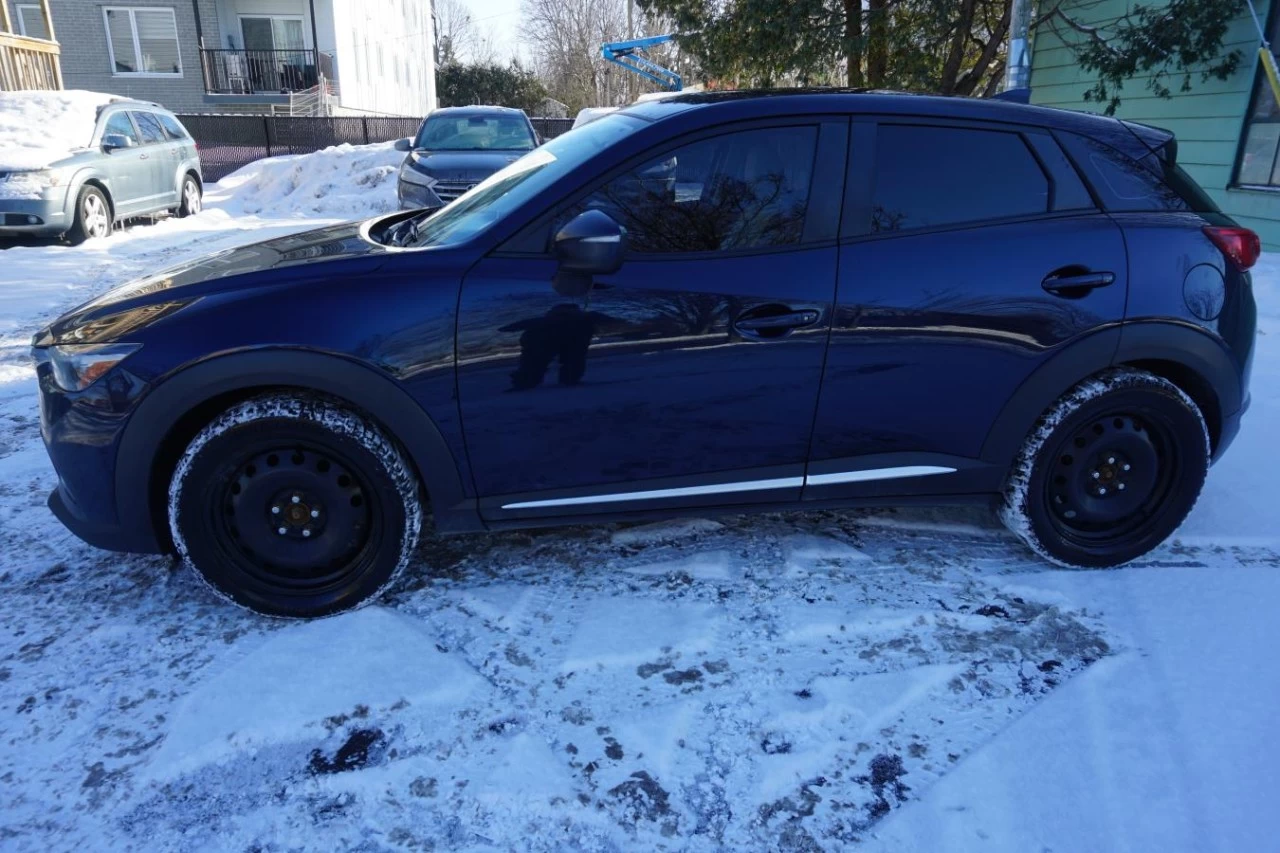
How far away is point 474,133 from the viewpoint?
38.0 ft

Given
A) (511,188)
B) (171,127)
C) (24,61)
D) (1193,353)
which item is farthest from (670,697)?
(24,61)

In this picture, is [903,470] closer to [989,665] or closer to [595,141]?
[989,665]

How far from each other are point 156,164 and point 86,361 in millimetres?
10723

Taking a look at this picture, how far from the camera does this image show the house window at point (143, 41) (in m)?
23.6

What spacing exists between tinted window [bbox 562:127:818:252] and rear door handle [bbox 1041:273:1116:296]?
0.90 m

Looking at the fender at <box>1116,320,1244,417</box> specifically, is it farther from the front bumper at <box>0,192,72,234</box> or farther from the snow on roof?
the snow on roof

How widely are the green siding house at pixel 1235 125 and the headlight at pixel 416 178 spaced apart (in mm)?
6835

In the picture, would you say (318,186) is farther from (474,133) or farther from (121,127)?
(474,133)

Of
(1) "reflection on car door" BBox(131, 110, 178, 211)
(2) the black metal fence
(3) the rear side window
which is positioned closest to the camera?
(3) the rear side window

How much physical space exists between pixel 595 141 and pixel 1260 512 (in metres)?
3.18

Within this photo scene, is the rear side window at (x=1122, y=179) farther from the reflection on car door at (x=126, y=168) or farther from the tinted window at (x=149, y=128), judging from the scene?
the tinted window at (x=149, y=128)

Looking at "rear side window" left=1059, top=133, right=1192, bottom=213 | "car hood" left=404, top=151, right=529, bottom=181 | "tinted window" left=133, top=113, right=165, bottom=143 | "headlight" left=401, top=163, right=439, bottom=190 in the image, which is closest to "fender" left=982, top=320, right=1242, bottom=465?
"rear side window" left=1059, top=133, right=1192, bottom=213

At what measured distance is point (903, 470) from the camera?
3049mm

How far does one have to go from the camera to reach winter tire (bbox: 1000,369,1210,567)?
3.10m
